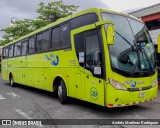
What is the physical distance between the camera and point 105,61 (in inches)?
263

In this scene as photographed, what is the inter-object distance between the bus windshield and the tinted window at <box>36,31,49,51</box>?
400 cm

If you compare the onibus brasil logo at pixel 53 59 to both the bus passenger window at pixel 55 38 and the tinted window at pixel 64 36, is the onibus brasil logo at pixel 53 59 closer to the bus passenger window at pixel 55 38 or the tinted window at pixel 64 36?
the bus passenger window at pixel 55 38

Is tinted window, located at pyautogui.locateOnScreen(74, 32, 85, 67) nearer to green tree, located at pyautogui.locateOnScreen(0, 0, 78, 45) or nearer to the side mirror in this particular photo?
the side mirror

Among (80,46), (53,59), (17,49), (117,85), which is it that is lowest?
(117,85)

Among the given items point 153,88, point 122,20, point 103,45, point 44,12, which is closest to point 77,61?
point 103,45

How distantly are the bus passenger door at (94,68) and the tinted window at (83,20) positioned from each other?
0.40 meters

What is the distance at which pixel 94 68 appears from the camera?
23.3ft

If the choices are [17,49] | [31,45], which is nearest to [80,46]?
[31,45]

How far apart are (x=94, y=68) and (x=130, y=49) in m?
1.23

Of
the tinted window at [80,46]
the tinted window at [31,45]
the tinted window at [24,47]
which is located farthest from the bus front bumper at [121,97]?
the tinted window at [24,47]

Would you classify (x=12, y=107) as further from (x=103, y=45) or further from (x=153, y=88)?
(x=153, y=88)

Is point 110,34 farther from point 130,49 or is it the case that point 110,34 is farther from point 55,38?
point 55,38

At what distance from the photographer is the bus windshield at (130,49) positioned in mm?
6809

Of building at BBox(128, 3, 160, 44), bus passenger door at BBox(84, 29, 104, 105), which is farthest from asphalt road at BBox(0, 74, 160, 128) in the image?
building at BBox(128, 3, 160, 44)
